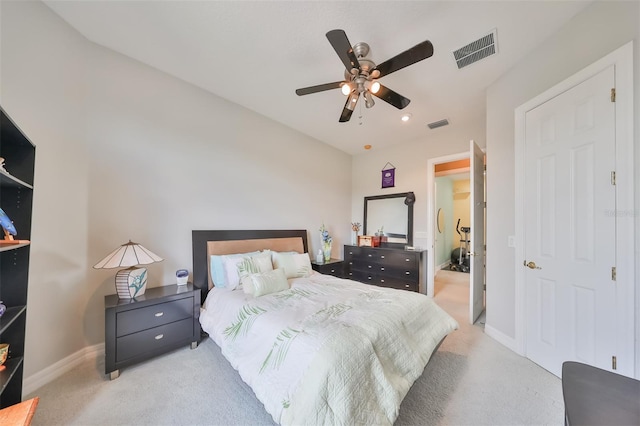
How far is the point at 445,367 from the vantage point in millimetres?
2021

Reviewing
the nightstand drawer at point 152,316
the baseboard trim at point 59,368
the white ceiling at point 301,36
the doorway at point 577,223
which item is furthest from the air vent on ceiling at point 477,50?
the baseboard trim at point 59,368

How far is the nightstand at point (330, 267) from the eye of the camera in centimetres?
368

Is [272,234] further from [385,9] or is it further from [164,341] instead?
[385,9]

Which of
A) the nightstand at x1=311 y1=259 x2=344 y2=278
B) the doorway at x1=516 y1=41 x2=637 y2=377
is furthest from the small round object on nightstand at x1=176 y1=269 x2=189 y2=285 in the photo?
the doorway at x1=516 y1=41 x2=637 y2=377

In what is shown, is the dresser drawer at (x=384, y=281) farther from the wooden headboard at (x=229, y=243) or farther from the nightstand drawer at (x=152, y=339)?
the nightstand drawer at (x=152, y=339)

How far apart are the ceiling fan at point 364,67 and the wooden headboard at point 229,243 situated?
2.00 metres

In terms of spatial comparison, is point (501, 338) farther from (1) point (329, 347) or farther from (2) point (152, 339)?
(2) point (152, 339)

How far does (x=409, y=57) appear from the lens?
5.46ft

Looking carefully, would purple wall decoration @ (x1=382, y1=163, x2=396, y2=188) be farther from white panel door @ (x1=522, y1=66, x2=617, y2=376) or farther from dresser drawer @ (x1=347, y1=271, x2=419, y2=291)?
white panel door @ (x1=522, y1=66, x2=617, y2=376)

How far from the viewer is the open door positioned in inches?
112

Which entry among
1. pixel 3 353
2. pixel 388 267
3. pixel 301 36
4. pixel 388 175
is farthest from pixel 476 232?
pixel 3 353

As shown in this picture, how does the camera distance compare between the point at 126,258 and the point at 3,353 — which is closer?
the point at 3,353

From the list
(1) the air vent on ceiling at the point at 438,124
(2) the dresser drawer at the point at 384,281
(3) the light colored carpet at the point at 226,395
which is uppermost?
(1) the air vent on ceiling at the point at 438,124

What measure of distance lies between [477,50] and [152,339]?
4.11 meters
